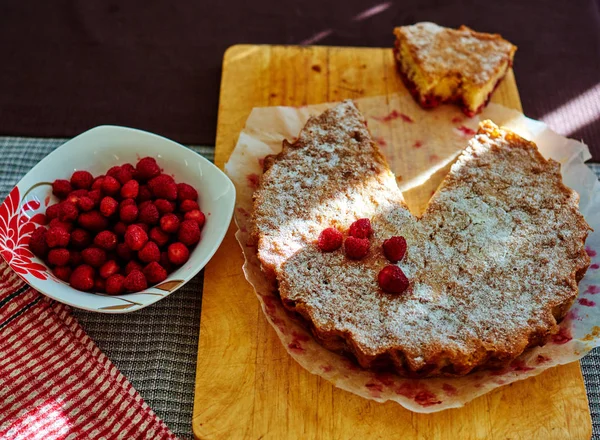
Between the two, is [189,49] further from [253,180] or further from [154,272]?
[154,272]

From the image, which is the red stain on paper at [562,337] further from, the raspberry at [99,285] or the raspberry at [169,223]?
the raspberry at [99,285]

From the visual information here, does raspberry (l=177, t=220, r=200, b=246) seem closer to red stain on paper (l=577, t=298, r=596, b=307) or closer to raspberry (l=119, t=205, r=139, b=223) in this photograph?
raspberry (l=119, t=205, r=139, b=223)

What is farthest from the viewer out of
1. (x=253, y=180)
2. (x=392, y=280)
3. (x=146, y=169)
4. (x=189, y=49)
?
(x=189, y=49)

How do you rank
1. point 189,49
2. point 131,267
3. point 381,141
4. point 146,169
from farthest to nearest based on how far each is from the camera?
point 189,49 → point 381,141 → point 146,169 → point 131,267

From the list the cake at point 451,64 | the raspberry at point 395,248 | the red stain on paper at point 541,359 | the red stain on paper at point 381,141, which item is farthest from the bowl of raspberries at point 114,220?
the red stain on paper at point 541,359

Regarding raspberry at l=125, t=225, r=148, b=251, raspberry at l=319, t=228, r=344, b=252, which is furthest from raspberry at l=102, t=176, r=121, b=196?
raspberry at l=319, t=228, r=344, b=252

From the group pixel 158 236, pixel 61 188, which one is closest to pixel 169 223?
pixel 158 236

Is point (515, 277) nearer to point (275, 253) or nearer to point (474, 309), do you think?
point (474, 309)
